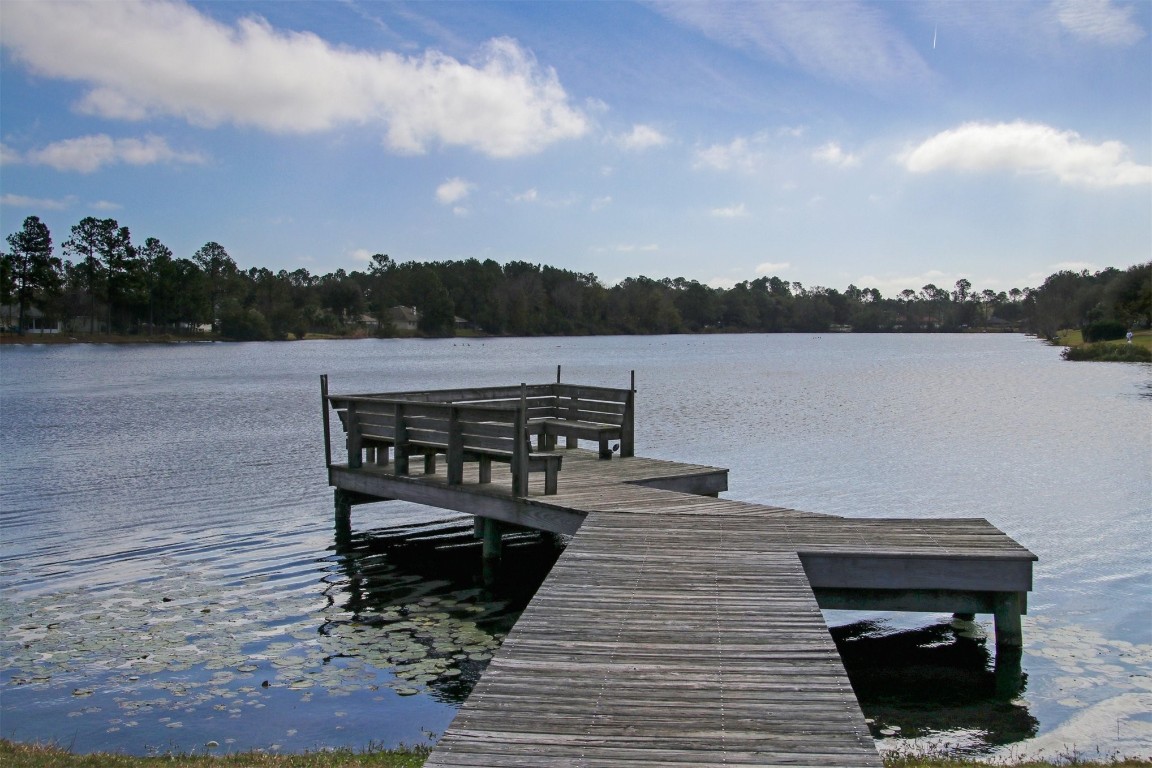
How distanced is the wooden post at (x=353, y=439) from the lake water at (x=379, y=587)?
123cm

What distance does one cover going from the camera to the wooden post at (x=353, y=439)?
49.1ft

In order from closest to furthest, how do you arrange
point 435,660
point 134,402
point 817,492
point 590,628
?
point 590,628 < point 435,660 < point 817,492 < point 134,402

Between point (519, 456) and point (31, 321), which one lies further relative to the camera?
point (31, 321)

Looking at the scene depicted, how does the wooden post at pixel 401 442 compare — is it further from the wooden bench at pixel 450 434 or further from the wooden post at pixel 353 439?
the wooden post at pixel 353 439

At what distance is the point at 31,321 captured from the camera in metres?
134

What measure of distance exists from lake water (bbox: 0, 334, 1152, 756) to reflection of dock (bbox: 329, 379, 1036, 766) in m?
1.03

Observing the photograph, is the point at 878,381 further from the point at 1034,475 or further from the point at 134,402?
the point at 134,402

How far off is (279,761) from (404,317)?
→ 183 m

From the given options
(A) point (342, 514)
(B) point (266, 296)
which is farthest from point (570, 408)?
(B) point (266, 296)

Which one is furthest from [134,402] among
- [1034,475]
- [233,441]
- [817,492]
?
[1034,475]

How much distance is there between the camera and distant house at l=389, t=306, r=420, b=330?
184375mm

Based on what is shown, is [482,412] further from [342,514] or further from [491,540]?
[342,514]

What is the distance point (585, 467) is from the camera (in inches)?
568

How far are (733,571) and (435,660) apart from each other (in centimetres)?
308
